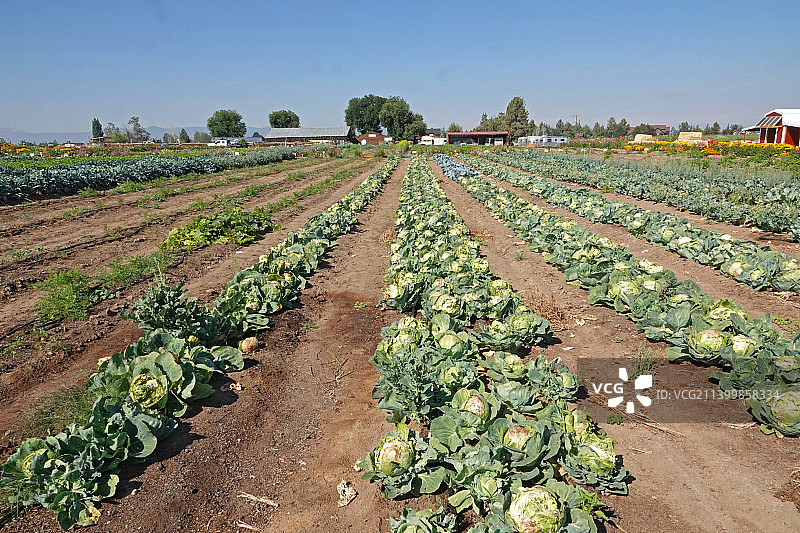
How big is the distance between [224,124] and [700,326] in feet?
573

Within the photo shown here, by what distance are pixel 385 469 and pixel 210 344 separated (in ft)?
11.2

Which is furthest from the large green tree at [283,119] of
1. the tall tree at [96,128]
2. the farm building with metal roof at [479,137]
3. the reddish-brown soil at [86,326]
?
the reddish-brown soil at [86,326]

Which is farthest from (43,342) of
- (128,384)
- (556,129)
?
(556,129)

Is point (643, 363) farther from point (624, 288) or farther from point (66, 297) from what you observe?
point (66, 297)

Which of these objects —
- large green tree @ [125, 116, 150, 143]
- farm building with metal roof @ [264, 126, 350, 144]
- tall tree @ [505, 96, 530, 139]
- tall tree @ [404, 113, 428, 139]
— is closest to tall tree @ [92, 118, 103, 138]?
large green tree @ [125, 116, 150, 143]

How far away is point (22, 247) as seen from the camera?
11492 mm

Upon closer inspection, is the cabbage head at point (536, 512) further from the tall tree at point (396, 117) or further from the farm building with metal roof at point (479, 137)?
the tall tree at point (396, 117)

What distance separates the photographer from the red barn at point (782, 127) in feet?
137

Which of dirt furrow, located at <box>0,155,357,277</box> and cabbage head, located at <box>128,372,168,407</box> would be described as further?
dirt furrow, located at <box>0,155,357,277</box>

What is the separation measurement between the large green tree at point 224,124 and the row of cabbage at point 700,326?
170 metres

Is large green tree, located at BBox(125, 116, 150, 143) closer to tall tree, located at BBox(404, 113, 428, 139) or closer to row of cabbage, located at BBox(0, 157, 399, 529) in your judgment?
tall tree, located at BBox(404, 113, 428, 139)

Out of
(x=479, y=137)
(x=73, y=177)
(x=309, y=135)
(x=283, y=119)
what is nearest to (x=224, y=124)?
(x=283, y=119)

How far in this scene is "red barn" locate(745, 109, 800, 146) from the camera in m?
41.8

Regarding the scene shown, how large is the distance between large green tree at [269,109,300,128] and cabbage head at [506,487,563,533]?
18302 cm
